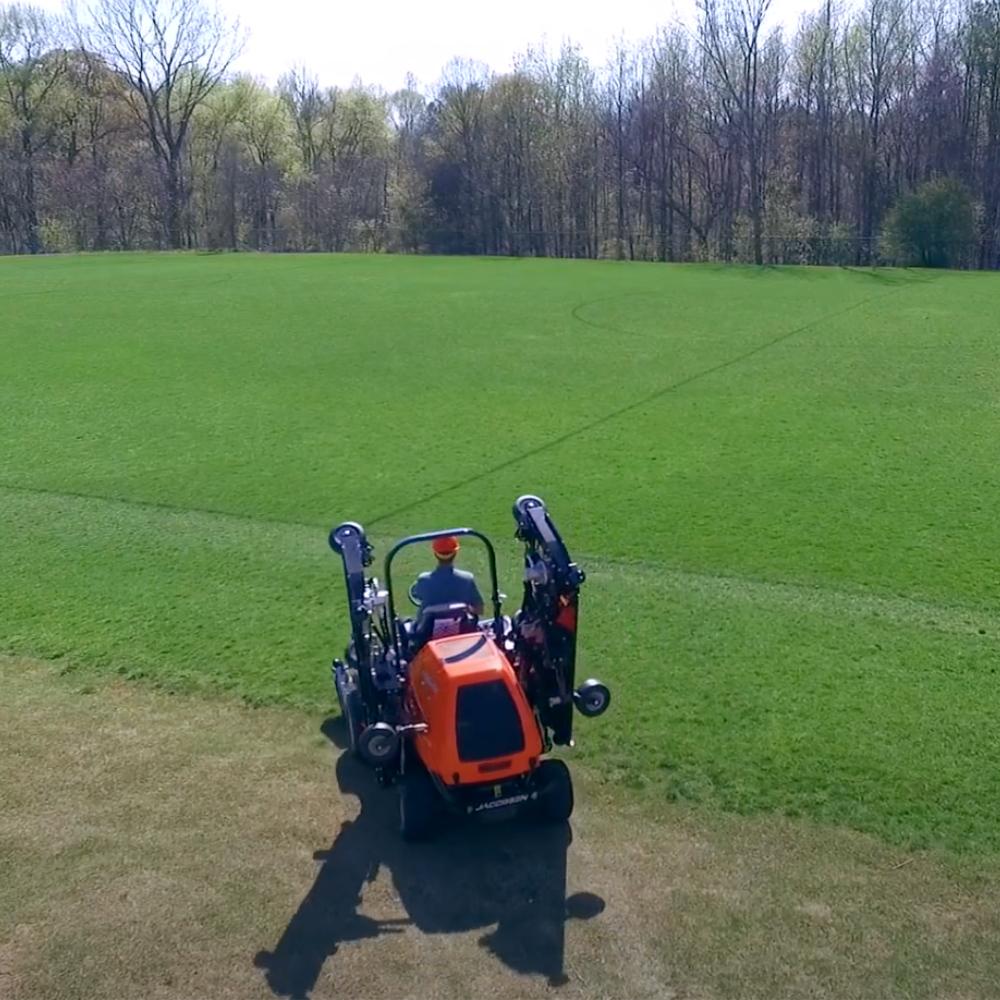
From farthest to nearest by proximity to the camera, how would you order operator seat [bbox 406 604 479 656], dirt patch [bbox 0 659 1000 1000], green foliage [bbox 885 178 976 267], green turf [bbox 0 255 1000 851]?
green foliage [bbox 885 178 976 267], green turf [bbox 0 255 1000 851], operator seat [bbox 406 604 479 656], dirt patch [bbox 0 659 1000 1000]

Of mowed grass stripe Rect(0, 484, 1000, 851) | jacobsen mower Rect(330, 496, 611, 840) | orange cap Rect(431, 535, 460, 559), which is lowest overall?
mowed grass stripe Rect(0, 484, 1000, 851)

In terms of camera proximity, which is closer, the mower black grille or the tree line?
the mower black grille

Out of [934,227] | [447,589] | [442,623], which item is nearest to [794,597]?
[447,589]

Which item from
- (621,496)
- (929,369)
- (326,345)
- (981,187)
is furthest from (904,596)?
(981,187)

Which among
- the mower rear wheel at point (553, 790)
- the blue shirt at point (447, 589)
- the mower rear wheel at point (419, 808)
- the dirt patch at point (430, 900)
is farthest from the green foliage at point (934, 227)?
the mower rear wheel at point (419, 808)

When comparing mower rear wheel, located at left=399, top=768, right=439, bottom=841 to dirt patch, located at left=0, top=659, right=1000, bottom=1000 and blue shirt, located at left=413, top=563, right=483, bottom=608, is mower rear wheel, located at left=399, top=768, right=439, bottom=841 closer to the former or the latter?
dirt patch, located at left=0, top=659, right=1000, bottom=1000

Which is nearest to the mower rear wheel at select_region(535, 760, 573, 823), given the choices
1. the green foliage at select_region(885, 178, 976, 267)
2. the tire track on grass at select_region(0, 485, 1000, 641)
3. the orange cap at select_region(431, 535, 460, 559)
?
the orange cap at select_region(431, 535, 460, 559)

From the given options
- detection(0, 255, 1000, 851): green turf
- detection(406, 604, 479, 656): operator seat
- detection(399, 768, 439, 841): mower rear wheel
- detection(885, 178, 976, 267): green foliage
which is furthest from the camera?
detection(885, 178, 976, 267): green foliage

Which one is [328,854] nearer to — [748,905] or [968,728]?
[748,905]
